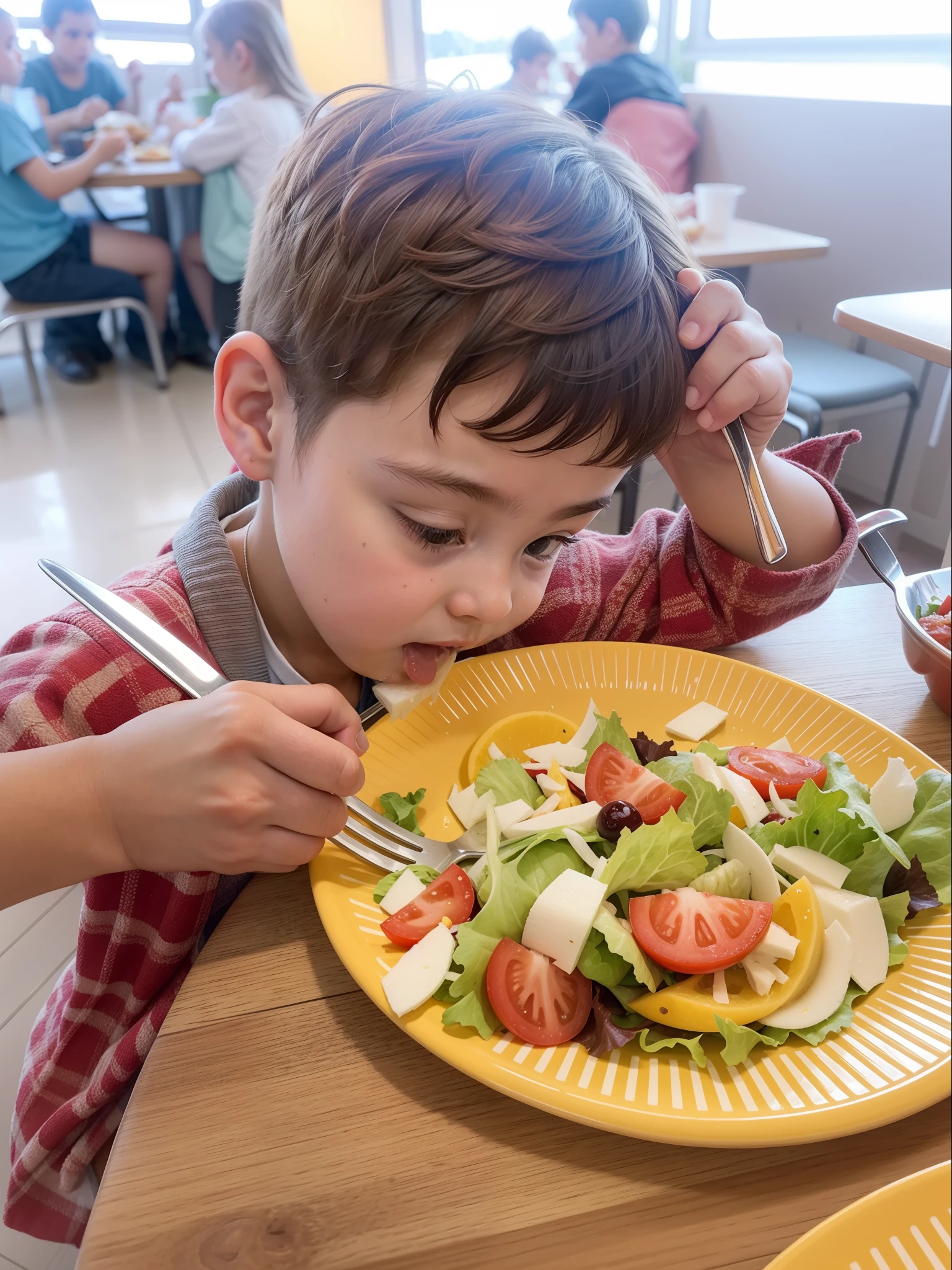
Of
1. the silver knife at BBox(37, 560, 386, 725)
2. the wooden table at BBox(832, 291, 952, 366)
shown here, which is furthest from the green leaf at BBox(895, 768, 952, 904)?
the wooden table at BBox(832, 291, 952, 366)

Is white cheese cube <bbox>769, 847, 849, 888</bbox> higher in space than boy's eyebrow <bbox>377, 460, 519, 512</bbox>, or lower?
lower

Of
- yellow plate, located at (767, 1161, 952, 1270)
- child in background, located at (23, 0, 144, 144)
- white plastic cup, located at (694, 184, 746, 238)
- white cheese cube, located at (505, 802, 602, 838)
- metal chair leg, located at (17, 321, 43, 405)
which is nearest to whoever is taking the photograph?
yellow plate, located at (767, 1161, 952, 1270)

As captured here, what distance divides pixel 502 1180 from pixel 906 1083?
0.70 ft

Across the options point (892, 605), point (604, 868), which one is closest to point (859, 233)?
point (892, 605)

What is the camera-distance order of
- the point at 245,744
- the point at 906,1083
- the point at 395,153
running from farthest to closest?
the point at 395,153 → the point at 245,744 → the point at 906,1083

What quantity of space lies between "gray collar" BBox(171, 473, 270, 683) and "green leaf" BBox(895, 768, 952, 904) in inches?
22.0

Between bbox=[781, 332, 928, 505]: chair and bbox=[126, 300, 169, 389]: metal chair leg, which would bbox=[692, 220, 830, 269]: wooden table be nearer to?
bbox=[781, 332, 928, 505]: chair

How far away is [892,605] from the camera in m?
1.03

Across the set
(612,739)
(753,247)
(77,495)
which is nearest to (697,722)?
(612,739)

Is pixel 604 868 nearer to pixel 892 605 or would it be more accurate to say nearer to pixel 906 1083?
pixel 906 1083

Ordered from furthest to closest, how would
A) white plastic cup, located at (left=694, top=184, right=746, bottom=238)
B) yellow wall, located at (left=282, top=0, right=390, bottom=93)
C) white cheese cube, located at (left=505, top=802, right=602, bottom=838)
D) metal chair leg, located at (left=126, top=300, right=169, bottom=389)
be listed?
yellow wall, located at (left=282, top=0, right=390, bottom=93)
metal chair leg, located at (left=126, top=300, right=169, bottom=389)
white plastic cup, located at (left=694, top=184, right=746, bottom=238)
white cheese cube, located at (left=505, top=802, right=602, bottom=838)

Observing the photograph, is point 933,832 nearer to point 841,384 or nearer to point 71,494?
point 841,384

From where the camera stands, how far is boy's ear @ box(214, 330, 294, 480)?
2.57 feet

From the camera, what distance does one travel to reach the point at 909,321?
1603mm
